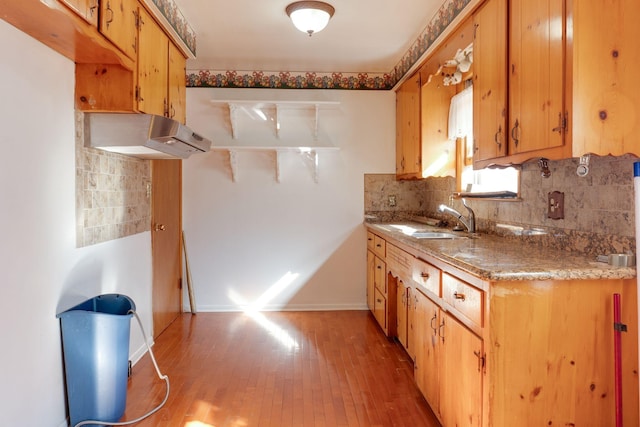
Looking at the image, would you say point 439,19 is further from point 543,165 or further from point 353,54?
point 543,165

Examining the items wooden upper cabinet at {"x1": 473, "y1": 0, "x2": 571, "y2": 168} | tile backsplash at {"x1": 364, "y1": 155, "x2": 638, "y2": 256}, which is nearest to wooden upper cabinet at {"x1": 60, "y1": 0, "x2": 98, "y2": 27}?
wooden upper cabinet at {"x1": 473, "y1": 0, "x2": 571, "y2": 168}

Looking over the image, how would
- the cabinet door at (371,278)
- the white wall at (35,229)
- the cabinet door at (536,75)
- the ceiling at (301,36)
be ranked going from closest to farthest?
1. the cabinet door at (536,75)
2. the white wall at (35,229)
3. the ceiling at (301,36)
4. the cabinet door at (371,278)

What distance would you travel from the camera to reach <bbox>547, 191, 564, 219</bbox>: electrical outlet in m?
2.06

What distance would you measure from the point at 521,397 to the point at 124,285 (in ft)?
8.22

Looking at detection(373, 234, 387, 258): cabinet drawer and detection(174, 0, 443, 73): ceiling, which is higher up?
detection(174, 0, 443, 73): ceiling

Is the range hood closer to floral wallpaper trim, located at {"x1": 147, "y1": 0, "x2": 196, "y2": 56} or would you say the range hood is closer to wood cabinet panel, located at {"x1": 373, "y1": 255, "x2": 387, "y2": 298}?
floral wallpaper trim, located at {"x1": 147, "y1": 0, "x2": 196, "y2": 56}

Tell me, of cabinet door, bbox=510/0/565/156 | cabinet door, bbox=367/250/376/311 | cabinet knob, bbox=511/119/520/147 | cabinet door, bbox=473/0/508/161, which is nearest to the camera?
cabinet door, bbox=510/0/565/156

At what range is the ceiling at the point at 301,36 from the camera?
285cm

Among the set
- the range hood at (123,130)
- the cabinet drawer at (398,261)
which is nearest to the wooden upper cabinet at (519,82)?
the cabinet drawer at (398,261)

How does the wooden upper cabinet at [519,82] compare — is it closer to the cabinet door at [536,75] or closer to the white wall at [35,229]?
the cabinet door at [536,75]

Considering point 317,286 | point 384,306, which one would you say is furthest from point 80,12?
point 317,286

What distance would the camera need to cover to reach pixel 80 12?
167 cm

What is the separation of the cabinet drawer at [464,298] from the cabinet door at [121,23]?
1.95m

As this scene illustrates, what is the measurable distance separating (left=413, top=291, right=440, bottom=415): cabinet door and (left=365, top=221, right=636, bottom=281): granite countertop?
32cm
